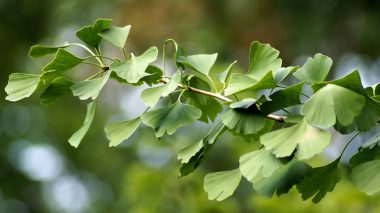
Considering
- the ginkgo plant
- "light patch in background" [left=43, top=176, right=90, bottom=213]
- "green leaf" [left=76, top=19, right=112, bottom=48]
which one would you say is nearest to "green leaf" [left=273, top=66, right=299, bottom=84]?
the ginkgo plant

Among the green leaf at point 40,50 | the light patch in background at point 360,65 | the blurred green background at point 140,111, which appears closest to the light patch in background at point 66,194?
the blurred green background at point 140,111

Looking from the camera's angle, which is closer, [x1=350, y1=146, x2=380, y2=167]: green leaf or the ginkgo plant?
the ginkgo plant

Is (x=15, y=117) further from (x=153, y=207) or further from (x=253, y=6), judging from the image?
(x=153, y=207)

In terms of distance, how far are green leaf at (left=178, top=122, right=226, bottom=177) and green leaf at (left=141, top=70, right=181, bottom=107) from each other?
0.07m

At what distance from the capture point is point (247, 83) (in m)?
0.77

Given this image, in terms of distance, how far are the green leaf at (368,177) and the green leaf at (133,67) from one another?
0.83ft

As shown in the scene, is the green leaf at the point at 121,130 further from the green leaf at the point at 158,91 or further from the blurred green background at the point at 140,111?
the blurred green background at the point at 140,111

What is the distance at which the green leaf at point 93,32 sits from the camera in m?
0.84

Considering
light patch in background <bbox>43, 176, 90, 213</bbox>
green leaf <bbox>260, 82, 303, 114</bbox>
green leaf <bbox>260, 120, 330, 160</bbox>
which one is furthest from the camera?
light patch in background <bbox>43, 176, 90, 213</bbox>

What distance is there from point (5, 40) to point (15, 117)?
119 centimetres

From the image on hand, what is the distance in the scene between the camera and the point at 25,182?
246 inches

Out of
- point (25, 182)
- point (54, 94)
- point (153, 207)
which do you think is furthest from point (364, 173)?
point (25, 182)

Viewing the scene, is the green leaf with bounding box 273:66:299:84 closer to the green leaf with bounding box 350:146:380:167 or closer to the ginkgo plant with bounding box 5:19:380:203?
the ginkgo plant with bounding box 5:19:380:203

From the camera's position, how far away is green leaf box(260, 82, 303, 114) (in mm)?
746
